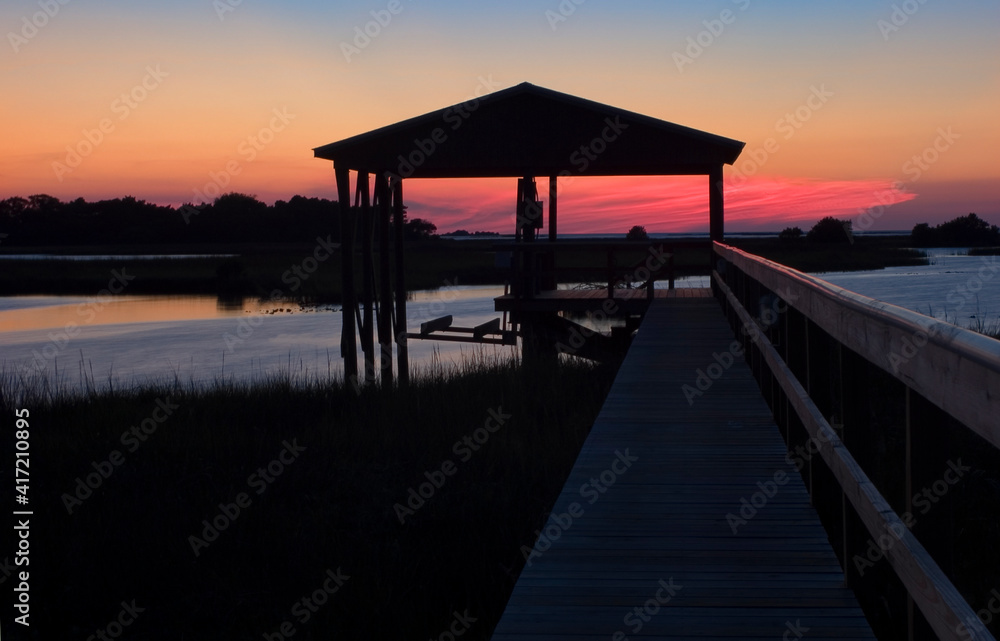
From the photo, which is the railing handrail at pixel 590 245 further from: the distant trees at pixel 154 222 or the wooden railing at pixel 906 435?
the distant trees at pixel 154 222

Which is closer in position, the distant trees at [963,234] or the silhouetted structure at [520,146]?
the silhouetted structure at [520,146]

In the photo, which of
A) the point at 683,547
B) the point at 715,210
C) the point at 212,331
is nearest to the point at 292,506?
the point at 683,547

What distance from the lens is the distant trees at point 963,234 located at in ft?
297

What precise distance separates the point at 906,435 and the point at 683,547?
4.94 feet

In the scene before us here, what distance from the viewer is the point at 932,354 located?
5.58ft

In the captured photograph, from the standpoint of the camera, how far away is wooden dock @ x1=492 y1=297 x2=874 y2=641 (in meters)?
2.86

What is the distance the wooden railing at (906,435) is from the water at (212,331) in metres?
7.14

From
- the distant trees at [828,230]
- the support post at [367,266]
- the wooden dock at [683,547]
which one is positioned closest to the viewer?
the wooden dock at [683,547]

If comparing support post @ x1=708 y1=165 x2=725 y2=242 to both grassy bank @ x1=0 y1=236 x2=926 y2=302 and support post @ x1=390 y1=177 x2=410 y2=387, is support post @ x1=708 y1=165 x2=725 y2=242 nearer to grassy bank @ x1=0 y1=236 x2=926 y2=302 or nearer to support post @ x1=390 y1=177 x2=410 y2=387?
support post @ x1=390 y1=177 x2=410 y2=387

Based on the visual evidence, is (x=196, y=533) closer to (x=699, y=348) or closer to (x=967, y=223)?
(x=699, y=348)

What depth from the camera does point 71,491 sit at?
307 inches

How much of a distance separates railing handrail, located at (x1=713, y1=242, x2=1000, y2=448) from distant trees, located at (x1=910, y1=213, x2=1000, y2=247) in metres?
98.8

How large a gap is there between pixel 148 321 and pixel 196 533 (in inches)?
805

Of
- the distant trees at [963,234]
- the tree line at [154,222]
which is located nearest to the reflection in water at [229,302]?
the tree line at [154,222]
